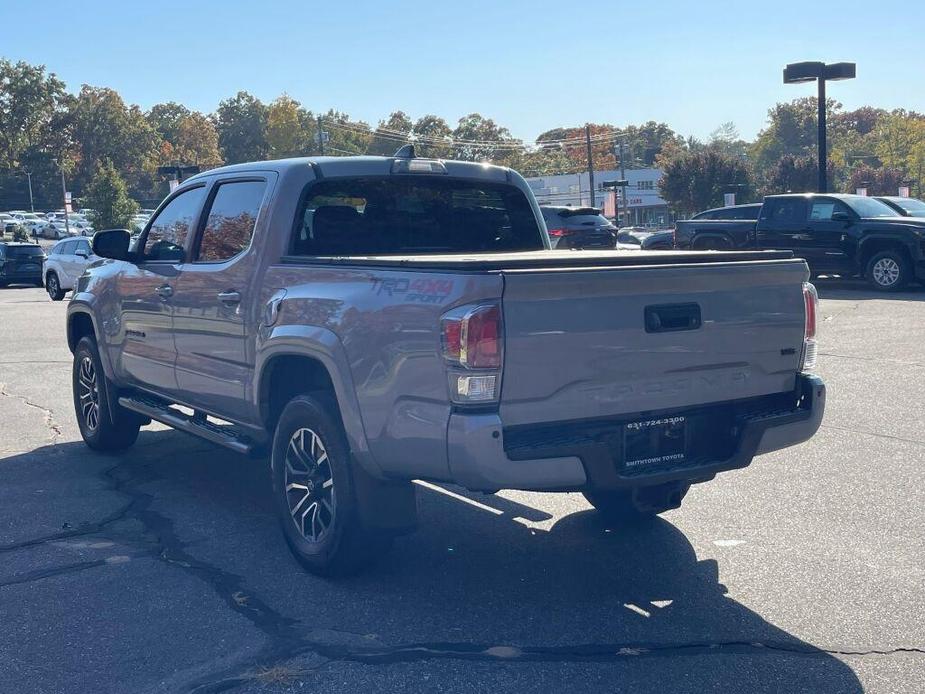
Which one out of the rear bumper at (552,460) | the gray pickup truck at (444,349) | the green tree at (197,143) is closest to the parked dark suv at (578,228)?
the gray pickup truck at (444,349)

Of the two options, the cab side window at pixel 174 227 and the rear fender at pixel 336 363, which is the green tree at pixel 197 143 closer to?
the cab side window at pixel 174 227

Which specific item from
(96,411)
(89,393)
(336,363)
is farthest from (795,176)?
(336,363)

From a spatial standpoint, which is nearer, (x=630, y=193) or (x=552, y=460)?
(x=552, y=460)

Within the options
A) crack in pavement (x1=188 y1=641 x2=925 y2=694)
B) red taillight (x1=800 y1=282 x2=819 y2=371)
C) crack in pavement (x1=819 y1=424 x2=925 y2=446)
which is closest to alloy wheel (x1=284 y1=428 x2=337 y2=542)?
crack in pavement (x1=188 y1=641 x2=925 y2=694)

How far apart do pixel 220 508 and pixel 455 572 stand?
6.36 ft

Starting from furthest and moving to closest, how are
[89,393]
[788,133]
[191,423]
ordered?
[788,133] → [89,393] → [191,423]

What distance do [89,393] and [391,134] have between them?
94.1 meters

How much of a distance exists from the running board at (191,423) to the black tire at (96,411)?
258 mm

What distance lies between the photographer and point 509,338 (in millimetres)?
4090

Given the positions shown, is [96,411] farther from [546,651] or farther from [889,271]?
[889,271]

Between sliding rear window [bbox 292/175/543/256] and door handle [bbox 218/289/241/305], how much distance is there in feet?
1.37

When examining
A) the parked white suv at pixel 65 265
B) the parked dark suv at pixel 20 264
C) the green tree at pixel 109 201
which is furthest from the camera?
the green tree at pixel 109 201

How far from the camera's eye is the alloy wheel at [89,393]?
794 centimetres

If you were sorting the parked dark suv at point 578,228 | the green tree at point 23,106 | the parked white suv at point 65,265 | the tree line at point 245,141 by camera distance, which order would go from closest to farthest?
1. the parked dark suv at point 578,228
2. the parked white suv at point 65,265
3. the tree line at point 245,141
4. the green tree at point 23,106
